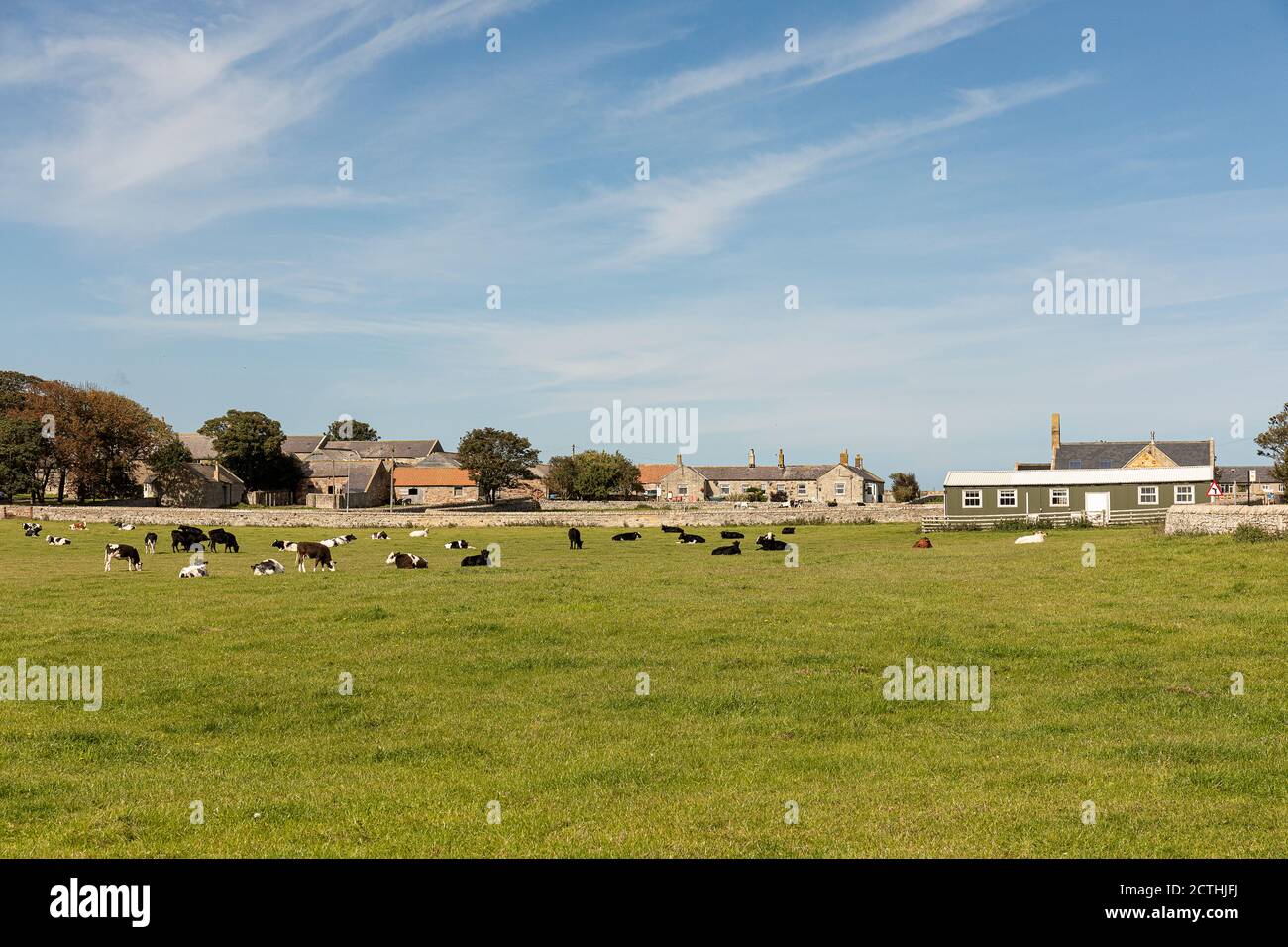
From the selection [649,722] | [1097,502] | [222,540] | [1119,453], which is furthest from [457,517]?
[1119,453]

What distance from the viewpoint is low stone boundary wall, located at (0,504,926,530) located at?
7275 cm

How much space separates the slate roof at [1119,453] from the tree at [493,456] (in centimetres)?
6220

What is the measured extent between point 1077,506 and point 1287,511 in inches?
1113

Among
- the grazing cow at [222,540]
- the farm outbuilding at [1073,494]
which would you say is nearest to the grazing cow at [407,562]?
the grazing cow at [222,540]

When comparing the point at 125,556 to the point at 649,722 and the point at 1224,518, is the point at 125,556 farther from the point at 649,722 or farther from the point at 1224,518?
the point at 1224,518

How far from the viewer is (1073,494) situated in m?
66.6

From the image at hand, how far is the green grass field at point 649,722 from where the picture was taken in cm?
1004

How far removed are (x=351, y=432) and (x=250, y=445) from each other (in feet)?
205

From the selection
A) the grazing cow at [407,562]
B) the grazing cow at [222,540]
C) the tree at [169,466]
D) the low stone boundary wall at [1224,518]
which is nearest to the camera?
the low stone boundary wall at [1224,518]

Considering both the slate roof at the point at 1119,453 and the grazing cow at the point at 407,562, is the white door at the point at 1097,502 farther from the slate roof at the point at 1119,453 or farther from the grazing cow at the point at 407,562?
the grazing cow at the point at 407,562

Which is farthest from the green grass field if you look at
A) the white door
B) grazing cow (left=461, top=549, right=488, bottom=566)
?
the white door

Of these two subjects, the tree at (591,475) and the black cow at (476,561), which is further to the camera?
the tree at (591,475)

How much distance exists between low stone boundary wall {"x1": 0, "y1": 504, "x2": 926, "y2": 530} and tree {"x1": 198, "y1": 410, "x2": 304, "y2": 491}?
4440 cm

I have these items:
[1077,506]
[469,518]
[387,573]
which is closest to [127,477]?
[469,518]
